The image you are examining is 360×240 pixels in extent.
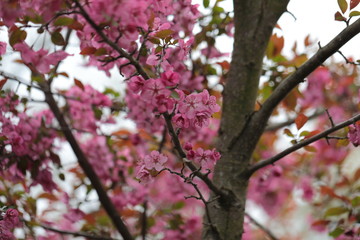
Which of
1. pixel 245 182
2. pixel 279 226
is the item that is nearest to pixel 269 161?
pixel 245 182

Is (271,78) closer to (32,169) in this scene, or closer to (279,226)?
(32,169)

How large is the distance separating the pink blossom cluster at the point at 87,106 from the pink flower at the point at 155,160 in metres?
0.80

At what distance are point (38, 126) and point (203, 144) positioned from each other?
0.82 m

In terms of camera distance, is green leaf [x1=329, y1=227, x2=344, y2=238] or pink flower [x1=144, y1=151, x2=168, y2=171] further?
green leaf [x1=329, y1=227, x2=344, y2=238]

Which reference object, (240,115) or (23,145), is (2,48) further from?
(240,115)

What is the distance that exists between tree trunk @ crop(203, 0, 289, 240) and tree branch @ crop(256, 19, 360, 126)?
0.19 feet

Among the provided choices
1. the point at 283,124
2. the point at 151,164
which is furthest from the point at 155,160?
the point at 283,124

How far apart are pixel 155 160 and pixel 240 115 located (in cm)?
39

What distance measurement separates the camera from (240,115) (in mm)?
1318

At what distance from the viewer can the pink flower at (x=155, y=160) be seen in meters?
1.03

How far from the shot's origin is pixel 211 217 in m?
1.27

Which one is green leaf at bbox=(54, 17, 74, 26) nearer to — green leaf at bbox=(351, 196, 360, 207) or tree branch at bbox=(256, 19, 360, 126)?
tree branch at bbox=(256, 19, 360, 126)

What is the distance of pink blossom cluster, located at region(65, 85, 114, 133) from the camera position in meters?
1.83

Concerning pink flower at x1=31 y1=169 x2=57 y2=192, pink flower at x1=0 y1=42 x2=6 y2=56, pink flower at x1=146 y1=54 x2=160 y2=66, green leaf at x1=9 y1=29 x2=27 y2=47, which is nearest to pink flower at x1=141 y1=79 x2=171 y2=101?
pink flower at x1=146 y1=54 x2=160 y2=66
